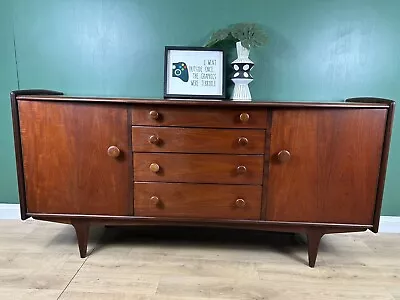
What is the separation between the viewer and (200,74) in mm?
1678

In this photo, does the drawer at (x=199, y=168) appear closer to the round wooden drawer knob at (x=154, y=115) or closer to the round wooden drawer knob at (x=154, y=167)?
the round wooden drawer knob at (x=154, y=167)

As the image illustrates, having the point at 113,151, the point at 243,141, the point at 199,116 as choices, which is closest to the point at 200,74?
the point at 199,116

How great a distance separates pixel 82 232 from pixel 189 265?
52cm

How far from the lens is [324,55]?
1711mm

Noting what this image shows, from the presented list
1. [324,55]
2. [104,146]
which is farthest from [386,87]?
[104,146]

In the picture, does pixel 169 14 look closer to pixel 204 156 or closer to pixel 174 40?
pixel 174 40

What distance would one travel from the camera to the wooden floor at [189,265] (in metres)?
1.27

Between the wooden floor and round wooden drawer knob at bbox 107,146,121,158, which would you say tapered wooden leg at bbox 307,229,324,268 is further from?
round wooden drawer knob at bbox 107,146,121,158

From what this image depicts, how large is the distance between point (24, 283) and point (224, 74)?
1.33m

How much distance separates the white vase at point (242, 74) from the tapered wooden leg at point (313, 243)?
0.72 m

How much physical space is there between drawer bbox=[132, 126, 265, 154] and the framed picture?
38cm

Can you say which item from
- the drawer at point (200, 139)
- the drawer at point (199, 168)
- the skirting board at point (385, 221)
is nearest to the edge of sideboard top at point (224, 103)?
the drawer at point (200, 139)

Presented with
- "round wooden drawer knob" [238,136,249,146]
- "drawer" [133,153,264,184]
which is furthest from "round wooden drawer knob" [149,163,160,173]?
"round wooden drawer knob" [238,136,249,146]

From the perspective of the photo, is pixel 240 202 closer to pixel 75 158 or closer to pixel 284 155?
pixel 284 155
